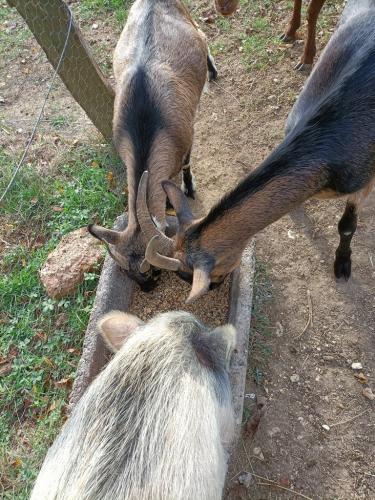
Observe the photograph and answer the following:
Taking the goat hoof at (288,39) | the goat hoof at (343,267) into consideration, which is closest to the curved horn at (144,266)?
the goat hoof at (343,267)

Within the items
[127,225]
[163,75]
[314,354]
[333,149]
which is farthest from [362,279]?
[163,75]

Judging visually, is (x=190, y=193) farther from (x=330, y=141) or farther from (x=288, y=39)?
(x=288, y=39)

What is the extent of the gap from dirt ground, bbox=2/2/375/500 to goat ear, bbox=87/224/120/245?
1527mm

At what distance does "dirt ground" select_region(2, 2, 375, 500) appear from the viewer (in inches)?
142

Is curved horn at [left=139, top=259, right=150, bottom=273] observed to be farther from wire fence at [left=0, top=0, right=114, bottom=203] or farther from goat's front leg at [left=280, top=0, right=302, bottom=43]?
goat's front leg at [left=280, top=0, right=302, bottom=43]

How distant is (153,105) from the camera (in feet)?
14.1

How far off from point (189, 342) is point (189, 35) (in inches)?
151

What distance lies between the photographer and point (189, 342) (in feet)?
6.91

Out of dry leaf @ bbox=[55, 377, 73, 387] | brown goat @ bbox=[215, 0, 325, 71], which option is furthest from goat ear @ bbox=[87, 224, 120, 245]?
brown goat @ bbox=[215, 0, 325, 71]

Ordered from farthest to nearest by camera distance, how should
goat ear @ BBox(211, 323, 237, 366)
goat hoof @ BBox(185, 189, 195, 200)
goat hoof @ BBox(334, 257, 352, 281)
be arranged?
goat hoof @ BBox(185, 189, 195, 200), goat hoof @ BBox(334, 257, 352, 281), goat ear @ BBox(211, 323, 237, 366)

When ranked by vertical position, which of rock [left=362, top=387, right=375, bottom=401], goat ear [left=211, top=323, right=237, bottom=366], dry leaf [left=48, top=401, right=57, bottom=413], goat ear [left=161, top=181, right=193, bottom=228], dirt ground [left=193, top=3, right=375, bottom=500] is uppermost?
goat ear [left=211, top=323, right=237, bottom=366]

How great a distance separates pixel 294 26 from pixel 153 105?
3.01 metres

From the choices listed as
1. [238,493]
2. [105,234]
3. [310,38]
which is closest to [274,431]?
[238,493]

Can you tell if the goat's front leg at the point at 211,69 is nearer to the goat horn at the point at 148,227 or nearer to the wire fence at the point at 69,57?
the wire fence at the point at 69,57
